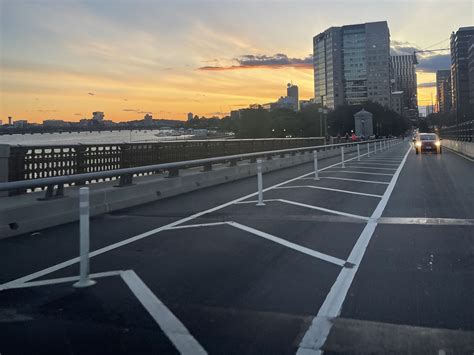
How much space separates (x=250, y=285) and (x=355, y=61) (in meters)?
195

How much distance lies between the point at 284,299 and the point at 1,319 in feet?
9.59

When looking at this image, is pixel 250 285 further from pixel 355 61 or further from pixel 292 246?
pixel 355 61

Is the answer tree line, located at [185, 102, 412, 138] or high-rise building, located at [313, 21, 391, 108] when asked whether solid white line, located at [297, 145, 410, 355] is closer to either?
tree line, located at [185, 102, 412, 138]

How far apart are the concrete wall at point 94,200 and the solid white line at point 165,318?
3.85 meters

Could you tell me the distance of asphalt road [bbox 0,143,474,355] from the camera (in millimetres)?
4375

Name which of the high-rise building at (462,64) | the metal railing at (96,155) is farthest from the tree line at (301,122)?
the metal railing at (96,155)

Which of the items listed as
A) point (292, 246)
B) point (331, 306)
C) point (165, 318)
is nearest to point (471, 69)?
point (292, 246)

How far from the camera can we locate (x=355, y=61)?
190 metres

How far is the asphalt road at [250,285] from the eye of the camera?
14.4 ft

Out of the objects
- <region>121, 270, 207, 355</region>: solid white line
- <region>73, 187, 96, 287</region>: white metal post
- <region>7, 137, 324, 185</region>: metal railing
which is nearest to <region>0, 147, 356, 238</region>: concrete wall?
<region>7, 137, 324, 185</region>: metal railing

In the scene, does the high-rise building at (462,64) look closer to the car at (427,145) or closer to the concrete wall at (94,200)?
the car at (427,145)

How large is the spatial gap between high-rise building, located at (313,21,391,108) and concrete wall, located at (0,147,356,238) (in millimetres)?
180116

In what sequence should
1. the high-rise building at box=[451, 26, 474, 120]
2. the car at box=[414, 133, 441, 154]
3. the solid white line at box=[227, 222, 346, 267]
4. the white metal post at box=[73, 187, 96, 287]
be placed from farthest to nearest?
the high-rise building at box=[451, 26, 474, 120] < the car at box=[414, 133, 441, 154] < the solid white line at box=[227, 222, 346, 267] < the white metal post at box=[73, 187, 96, 287]

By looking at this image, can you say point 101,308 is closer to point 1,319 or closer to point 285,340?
point 1,319
